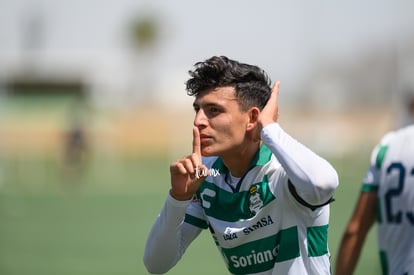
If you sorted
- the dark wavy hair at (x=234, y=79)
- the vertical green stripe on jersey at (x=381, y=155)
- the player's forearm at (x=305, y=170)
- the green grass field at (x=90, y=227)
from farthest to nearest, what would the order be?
the green grass field at (x=90, y=227) → the vertical green stripe on jersey at (x=381, y=155) → the dark wavy hair at (x=234, y=79) → the player's forearm at (x=305, y=170)

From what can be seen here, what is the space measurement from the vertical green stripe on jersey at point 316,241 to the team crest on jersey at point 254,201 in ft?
0.91

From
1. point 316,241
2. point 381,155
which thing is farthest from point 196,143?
point 381,155

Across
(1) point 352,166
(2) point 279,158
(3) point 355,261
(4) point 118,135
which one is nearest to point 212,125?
(2) point 279,158

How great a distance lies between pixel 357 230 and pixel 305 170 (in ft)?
5.51

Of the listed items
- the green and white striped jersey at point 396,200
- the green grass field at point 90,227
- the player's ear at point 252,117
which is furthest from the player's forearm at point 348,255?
the green grass field at point 90,227

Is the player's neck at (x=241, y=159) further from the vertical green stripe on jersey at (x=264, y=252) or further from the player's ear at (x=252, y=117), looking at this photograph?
the vertical green stripe on jersey at (x=264, y=252)

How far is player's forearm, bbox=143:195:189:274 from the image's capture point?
4750 millimetres

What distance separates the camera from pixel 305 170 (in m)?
4.27

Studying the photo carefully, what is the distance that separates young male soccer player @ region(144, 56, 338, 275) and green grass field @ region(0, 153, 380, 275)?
24.8 ft

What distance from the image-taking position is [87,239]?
1702 centimetres

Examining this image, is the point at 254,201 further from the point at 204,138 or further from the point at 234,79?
the point at 234,79

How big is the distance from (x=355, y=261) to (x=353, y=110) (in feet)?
221

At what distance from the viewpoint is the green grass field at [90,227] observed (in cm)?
1330

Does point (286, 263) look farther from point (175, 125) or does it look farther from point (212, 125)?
point (175, 125)
